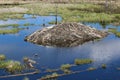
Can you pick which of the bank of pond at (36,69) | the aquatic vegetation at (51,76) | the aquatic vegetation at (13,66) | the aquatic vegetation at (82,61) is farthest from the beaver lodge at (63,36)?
the aquatic vegetation at (51,76)

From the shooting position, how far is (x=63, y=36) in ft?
160

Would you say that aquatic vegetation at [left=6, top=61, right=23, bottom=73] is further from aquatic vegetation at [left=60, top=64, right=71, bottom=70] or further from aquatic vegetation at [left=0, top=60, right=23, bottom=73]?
aquatic vegetation at [left=60, top=64, right=71, bottom=70]

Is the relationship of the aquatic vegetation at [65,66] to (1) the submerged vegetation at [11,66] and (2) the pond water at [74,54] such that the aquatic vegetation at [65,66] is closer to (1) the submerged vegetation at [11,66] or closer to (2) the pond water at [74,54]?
(2) the pond water at [74,54]

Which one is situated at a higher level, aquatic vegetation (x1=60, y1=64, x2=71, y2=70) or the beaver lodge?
the beaver lodge

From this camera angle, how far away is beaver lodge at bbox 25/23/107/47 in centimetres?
4760

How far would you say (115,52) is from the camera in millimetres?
41438

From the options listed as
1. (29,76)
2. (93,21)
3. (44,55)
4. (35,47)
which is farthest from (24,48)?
(93,21)

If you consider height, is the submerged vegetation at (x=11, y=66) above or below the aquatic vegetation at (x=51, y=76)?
above

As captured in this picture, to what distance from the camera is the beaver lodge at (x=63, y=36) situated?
47.6 metres

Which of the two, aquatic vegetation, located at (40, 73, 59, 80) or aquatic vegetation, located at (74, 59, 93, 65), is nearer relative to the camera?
aquatic vegetation, located at (40, 73, 59, 80)

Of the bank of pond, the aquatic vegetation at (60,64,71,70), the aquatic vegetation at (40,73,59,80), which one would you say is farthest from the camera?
the aquatic vegetation at (60,64,71,70)

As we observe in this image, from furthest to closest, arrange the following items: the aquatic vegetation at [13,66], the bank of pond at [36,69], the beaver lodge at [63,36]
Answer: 1. the beaver lodge at [63,36]
2. the aquatic vegetation at [13,66]
3. the bank of pond at [36,69]

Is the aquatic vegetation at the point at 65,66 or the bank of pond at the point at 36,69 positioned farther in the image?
the aquatic vegetation at the point at 65,66

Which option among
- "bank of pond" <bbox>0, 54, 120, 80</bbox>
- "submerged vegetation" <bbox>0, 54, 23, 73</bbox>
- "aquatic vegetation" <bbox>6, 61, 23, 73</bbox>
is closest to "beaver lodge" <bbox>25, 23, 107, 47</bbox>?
"bank of pond" <bbox>0, 54, 120, 80</bbox>
